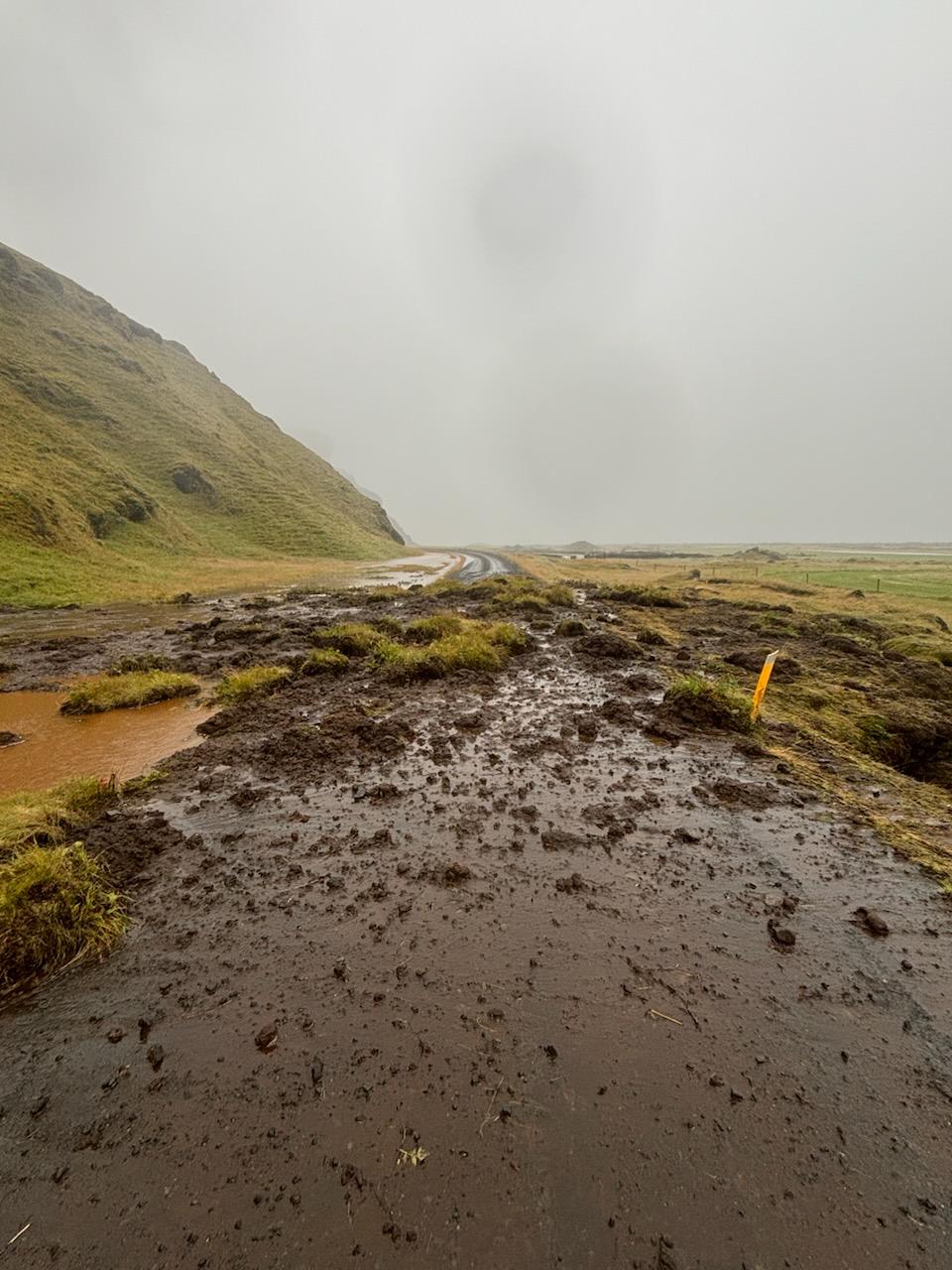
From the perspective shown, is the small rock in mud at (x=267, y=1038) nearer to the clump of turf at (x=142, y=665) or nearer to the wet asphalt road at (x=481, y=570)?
the clump of turf at (x=142, y=665)

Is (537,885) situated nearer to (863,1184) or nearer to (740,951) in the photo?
(740,951)

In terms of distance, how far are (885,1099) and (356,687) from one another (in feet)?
32.3

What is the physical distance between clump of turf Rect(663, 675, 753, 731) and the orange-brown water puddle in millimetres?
8943

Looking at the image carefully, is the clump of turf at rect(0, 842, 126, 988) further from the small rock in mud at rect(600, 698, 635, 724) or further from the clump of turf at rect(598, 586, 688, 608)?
the clump of turf at rect(598, 586, 688, 608)

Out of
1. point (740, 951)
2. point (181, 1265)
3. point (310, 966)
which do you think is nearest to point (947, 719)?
point (740, 951)

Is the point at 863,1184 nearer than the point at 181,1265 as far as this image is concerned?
No

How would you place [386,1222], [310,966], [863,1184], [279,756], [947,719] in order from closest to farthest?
1. [386,1222]
2. [863,1184]
3. [310,966]
4. [279,756]
5. [947,719]

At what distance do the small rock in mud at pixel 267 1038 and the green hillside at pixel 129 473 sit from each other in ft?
89.7

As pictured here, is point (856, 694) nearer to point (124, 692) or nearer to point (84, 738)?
point (84, 738)

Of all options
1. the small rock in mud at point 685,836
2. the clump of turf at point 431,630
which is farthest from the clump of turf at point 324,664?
the small rock in mud at point 685,836

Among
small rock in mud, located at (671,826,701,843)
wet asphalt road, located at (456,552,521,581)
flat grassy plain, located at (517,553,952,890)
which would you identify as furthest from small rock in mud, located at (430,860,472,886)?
wet asphalt road, located at (456,552,521,581)

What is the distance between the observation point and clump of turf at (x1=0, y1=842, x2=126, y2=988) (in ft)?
12.8

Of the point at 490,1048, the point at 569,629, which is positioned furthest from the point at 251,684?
the point at 569,629

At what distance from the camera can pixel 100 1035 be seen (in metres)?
3.39
